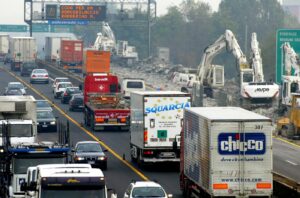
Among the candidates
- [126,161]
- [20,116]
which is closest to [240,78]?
[126,161]

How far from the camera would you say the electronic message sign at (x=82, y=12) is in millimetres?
146500

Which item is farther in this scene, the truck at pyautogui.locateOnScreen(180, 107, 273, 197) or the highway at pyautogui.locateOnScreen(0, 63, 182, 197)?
the highway at pyautogui.locateOnScreen(0, 63, 182, 197)

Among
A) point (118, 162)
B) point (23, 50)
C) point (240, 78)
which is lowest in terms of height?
point (118, 162)

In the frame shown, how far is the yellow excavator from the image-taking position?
62.7m

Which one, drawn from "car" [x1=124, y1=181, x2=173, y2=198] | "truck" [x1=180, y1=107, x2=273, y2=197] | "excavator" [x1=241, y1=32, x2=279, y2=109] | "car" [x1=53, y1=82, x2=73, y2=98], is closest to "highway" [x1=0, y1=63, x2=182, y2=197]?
"car" [x1=53, y1=82, x2=73, y2=98]

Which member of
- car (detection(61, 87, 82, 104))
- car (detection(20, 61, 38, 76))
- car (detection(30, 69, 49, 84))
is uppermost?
car (detection(20, 61, 38, 76))

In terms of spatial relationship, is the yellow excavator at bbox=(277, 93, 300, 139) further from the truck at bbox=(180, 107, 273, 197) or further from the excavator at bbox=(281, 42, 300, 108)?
the truck at bbox=(180, 107, 273, 197)

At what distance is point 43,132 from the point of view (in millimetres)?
65125

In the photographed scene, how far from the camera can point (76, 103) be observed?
79188mm

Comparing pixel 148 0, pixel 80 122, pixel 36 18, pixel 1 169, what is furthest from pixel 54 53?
pixel 1 169

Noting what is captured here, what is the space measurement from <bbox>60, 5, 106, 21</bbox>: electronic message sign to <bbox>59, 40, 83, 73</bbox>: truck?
12860 mm

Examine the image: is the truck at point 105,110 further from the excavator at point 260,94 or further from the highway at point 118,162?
the excavator at point 260,94

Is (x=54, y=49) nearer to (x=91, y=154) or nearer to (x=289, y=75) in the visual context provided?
(x=289, y=75)

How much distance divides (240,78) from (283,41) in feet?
30.2
